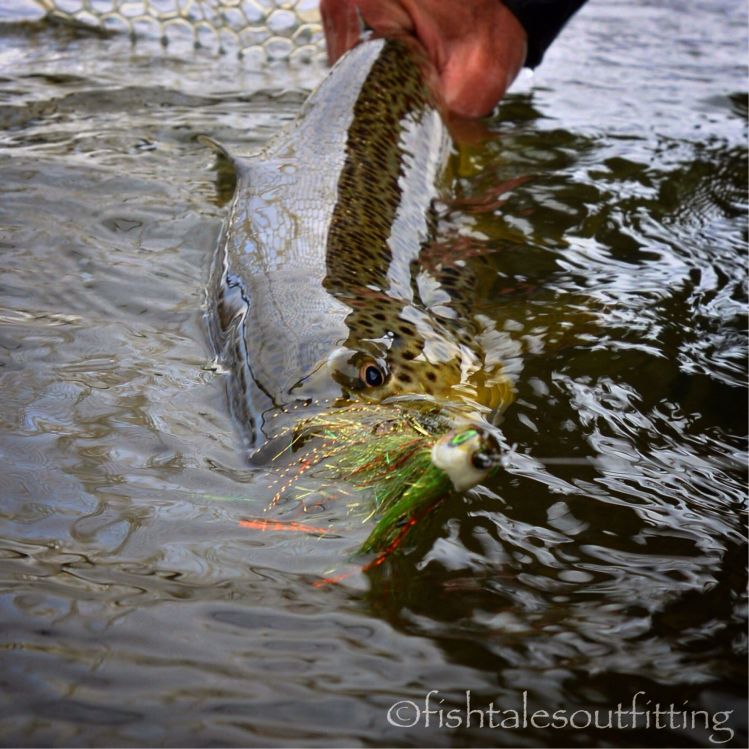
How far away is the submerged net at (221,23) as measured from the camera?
295 inches

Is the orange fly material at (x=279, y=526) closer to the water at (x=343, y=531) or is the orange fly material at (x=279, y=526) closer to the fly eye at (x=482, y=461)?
the water at (x=343, y=531)

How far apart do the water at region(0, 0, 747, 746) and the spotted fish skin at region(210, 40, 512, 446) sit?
146 mm

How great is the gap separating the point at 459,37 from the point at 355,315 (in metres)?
3.61

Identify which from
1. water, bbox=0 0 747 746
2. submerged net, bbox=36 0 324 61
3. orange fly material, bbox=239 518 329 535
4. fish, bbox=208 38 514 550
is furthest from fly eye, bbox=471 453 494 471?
submerged net, bbox=36 0 324 61

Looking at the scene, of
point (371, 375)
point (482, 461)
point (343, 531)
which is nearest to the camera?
Result: point (482, 461)

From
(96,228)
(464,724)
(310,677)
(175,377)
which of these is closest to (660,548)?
(464,724)

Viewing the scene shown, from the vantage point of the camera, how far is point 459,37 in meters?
5.82

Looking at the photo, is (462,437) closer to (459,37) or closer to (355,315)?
(355,315)

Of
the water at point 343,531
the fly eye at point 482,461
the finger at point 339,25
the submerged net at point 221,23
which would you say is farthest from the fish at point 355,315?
the submerged net at point 221,23

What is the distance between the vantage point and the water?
1.66 m

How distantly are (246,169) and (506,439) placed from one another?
6.43ft

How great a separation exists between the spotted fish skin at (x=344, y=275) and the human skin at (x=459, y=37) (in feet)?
2.79

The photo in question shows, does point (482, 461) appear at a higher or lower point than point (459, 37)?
lower

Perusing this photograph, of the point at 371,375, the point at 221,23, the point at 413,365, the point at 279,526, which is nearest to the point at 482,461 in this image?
the point at 279,526
